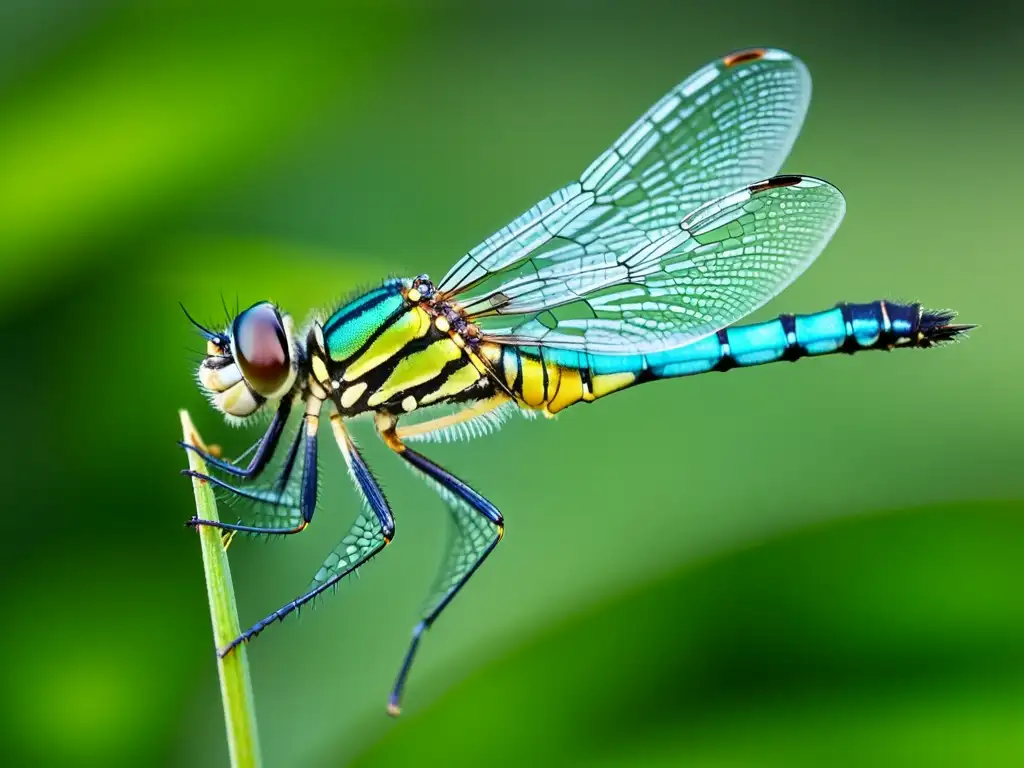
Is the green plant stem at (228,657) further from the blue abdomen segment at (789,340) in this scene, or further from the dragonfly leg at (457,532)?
the blue abdomen segment at (789,340)

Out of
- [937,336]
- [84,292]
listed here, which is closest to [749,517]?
[937,336]

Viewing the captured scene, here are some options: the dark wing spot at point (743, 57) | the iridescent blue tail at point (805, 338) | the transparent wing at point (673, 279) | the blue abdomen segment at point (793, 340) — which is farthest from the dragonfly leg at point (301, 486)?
the dark wing spot at point (743, 57)

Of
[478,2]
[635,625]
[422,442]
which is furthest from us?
[478,2]

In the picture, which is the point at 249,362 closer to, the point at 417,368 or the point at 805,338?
the point at 417,368

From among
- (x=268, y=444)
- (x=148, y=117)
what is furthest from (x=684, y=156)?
(x=148, y=117)

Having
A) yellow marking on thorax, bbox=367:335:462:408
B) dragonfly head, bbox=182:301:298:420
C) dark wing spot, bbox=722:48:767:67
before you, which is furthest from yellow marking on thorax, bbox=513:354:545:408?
dark wing spot, bbox=722:48:767:67

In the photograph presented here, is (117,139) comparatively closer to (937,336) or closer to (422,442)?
(422,442)

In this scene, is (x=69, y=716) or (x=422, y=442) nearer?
(x=69, y=716)
